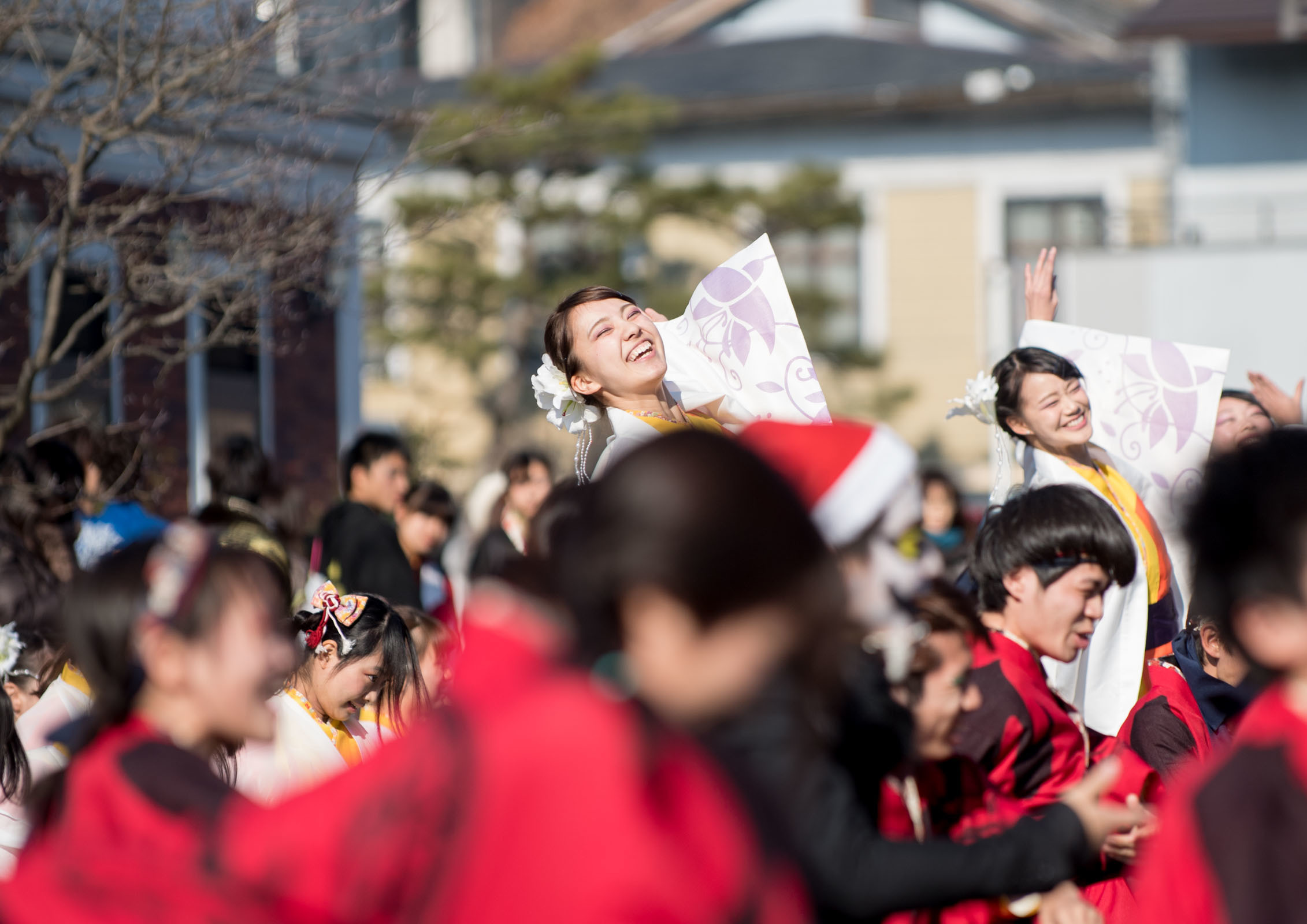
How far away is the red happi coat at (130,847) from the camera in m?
1.62

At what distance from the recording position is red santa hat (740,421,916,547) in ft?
5.97

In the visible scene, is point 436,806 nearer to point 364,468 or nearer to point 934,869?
point 934,869

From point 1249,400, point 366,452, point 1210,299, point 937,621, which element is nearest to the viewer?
point 937,621

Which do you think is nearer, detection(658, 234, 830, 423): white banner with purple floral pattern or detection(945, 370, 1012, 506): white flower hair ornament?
detection(658, 234, 830, 423): white banner with purple floral pattern

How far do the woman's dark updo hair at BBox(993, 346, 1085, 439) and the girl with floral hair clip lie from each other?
1692 mm

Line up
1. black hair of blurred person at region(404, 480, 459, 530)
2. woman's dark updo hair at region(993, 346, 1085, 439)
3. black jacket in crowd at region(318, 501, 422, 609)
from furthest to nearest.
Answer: black hair of blurred person at region(404, 480, 459, 530)
black jacket in crowd at region(318, 501, 422, 609)
woman's dark updo hair at region(993, 346, 1085, 439)

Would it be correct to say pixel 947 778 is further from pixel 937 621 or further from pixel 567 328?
pixel 567 328

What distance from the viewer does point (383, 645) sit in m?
3.72

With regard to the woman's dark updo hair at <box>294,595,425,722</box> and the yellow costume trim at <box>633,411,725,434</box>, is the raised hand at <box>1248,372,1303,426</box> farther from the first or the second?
the woman's dark updo hair at <box>294,595,425,722</box>

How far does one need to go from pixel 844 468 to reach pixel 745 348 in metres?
1.85

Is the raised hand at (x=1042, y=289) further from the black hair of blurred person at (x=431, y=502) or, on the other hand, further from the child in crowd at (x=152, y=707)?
the child in crowd at (x=152, y=707)

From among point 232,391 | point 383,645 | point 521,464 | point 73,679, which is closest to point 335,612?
point 383,645

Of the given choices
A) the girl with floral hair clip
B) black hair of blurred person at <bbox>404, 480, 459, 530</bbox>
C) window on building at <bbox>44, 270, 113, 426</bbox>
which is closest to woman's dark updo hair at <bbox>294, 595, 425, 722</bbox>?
the girl with floral hair clip

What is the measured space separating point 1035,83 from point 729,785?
714 inches
